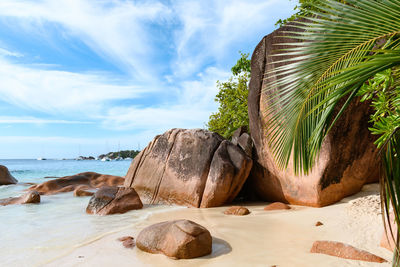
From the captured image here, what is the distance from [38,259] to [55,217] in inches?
127

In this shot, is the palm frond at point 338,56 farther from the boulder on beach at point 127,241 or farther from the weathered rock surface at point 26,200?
the weathered rock surface at point 26,200

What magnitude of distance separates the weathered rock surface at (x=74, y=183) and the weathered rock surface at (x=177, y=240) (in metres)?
9.34

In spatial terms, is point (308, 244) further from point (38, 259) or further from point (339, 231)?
point (38, 259)

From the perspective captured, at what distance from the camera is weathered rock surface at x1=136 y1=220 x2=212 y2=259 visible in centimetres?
383

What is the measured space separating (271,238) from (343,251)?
116cm

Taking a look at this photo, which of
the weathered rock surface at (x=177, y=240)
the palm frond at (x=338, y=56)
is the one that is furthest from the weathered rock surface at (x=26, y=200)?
the palm frond at (x=338, y=56)

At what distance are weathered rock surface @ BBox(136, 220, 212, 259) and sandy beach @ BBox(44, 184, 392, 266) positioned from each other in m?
0.10

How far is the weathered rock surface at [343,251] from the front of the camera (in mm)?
3376

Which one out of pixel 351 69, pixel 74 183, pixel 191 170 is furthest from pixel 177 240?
pixel 74 183

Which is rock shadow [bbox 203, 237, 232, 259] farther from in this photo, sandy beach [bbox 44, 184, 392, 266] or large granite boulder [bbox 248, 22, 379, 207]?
large granite boulder [bbox 248, 22, 379, 207]

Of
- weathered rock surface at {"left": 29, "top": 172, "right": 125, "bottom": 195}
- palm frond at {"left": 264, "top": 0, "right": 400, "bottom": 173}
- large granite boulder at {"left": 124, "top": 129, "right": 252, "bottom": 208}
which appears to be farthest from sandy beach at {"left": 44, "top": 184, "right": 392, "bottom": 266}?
weathered rock surface at {"left": 29, "top": 172, "right": 125, "bottom": 195}

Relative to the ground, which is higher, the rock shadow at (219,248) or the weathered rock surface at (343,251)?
the weathered rock surface at (343,251)

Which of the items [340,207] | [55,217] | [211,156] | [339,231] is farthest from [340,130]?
[55,217]

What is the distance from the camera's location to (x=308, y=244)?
13.4 ft
